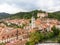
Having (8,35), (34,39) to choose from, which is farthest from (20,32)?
(34,39)

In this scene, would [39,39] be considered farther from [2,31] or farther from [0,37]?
[2,31]

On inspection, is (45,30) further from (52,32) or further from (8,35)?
(8,35)

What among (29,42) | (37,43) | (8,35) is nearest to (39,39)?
(37,43)

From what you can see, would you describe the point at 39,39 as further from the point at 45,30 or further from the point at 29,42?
the point at 45,30

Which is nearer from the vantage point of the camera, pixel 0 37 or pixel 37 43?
pixel 37 43

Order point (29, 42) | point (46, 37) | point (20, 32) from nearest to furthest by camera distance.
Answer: point (29, 42)
point (46, 37)
point (20, 32)

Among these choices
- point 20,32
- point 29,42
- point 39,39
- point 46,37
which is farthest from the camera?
point 20,32

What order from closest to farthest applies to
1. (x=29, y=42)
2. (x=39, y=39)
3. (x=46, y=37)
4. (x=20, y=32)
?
(x=29, y=42), (x=39, y=39), (x=46, y=37), (x=20, y=32)

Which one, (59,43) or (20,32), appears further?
(20,32)
